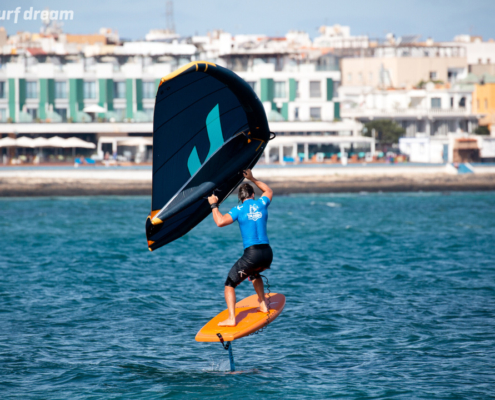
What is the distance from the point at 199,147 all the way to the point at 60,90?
61.4 metres

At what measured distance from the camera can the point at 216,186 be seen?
10.4 meters

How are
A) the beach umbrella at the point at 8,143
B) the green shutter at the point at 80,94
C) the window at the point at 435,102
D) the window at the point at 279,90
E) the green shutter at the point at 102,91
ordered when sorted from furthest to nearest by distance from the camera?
the window at the point at 435,102, the window at the point at 279,90, the green shutter at the point at 102,91, the green shutter at the point at 80,94, the beach umbrella at the point at 8,143

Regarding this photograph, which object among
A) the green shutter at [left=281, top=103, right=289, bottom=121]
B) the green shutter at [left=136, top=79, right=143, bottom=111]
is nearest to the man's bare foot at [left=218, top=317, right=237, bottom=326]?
the green shutter at [left=136, top=79, right=143, bottom=111]

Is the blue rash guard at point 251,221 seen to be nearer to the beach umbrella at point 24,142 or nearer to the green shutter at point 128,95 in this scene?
the beach umbrella at point 24,142

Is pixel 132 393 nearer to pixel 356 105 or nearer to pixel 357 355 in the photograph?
pixel 357 355

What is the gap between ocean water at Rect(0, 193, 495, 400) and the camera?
10500mm

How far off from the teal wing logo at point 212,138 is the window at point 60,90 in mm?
61226

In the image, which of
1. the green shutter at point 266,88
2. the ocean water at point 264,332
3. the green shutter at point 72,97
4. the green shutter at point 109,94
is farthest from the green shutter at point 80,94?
the ocean water at point 264,332

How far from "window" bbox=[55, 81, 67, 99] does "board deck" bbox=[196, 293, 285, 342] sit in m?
61.3

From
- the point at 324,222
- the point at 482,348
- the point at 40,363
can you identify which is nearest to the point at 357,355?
the point at 482,348

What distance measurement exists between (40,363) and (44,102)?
59872mm

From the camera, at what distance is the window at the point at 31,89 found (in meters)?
68.1

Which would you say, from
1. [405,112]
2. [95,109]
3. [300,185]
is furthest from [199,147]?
[405,112]

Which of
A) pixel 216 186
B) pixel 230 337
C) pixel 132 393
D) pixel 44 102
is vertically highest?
pixel 44 102
